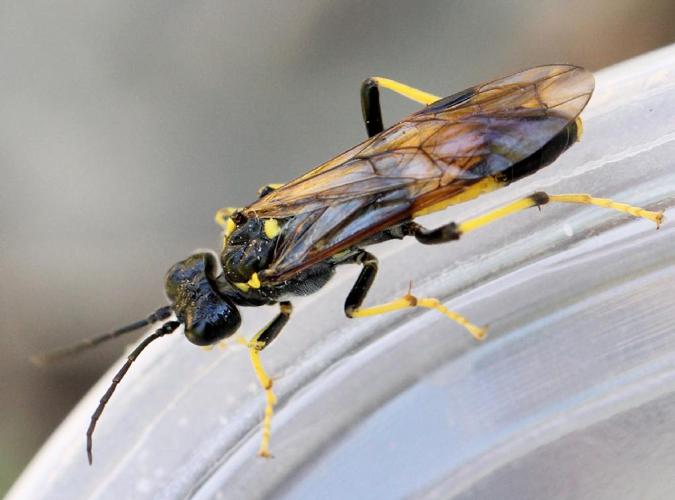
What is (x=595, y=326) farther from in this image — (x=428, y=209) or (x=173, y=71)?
(x=173, y=71)

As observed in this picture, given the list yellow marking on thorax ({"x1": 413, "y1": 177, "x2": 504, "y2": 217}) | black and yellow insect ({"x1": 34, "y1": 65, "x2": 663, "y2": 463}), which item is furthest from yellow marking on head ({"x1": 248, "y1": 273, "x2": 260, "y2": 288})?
yellow marking on thorax ({"x1": 413, "y1": 177, "x2": 504, "y2": 217})

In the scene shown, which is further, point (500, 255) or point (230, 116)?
point (230, 116)

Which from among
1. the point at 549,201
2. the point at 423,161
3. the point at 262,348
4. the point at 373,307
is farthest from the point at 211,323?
the point at 549,201

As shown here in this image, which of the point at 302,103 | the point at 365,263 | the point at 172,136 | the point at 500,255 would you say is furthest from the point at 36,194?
the point at 500,255

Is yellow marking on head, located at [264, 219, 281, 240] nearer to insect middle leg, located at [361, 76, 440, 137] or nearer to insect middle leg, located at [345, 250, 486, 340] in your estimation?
insect middle leg, located at [345, 250, 486, 340]

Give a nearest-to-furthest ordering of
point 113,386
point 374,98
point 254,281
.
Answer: point 113,386 < point 254,281 < point 374,98

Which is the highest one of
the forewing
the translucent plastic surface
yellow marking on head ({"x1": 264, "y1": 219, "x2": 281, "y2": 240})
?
the forewing

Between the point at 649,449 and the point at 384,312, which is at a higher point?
the point at 384,312

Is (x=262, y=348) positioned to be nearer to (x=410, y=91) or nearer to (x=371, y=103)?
(x=371, y=103)
